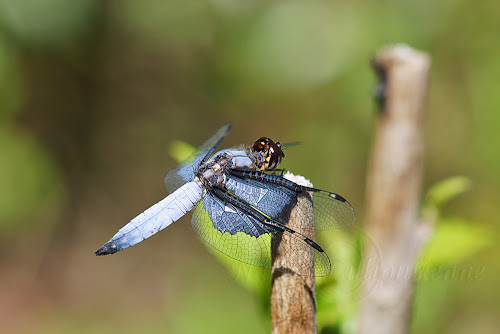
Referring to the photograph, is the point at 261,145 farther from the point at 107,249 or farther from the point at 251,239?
the point at 107,249

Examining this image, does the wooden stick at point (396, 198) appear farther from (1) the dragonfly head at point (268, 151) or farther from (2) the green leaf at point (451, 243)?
(1) the dragonfly head at point (268, 151)

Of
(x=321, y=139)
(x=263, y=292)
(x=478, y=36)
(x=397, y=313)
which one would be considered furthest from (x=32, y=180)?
(x=478, y=36)

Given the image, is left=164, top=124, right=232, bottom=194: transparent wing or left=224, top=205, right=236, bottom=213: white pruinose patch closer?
left=224, top=205, right=236, bottom=213: white pruinose patch

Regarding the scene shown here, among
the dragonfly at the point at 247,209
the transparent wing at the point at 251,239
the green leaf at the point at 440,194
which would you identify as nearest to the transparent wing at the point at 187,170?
the dragonfly at the point at 247,209

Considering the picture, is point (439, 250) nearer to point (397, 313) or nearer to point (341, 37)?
point (397, 313)

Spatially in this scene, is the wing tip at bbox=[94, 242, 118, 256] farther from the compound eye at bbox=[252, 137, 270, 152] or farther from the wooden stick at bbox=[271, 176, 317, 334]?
the wooden stick at bbox=[271, 176, 317, 334]

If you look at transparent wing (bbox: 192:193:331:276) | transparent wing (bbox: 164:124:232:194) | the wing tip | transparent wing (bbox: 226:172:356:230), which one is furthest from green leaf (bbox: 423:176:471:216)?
the wing tip

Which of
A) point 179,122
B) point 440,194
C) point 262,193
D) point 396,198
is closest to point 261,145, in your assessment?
point 262,193

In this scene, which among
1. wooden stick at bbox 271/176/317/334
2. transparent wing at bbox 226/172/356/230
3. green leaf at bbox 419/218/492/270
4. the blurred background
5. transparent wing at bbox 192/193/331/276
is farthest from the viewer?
the blurred background
